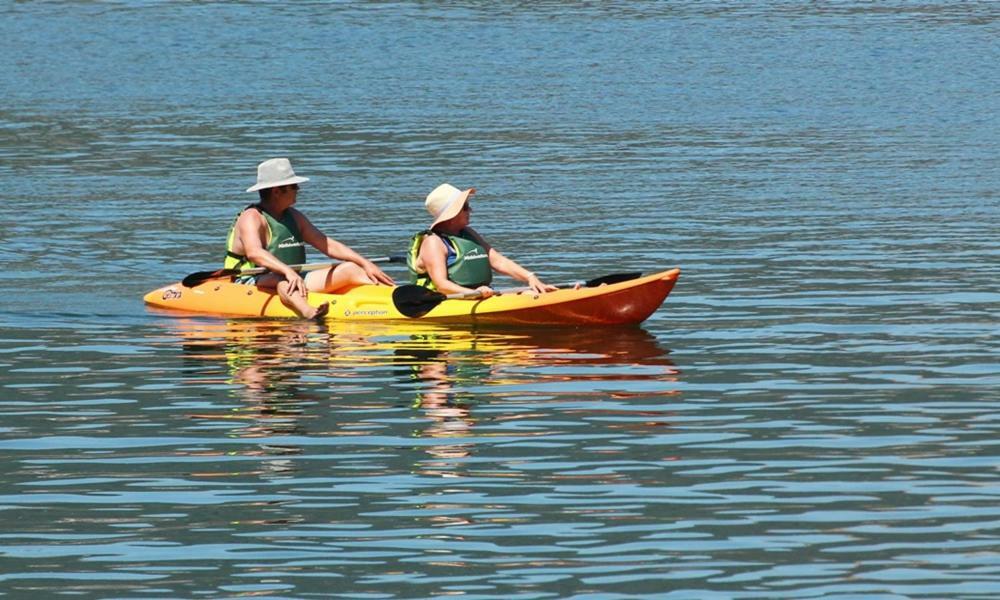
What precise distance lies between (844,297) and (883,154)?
10.7 metres

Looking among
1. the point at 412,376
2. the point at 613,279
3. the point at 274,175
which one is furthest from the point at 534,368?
the point at 274,175

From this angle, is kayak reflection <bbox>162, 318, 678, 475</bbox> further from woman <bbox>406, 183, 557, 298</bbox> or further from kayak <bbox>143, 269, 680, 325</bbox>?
woman <bbox>406, 183, 557, 298</bbox>

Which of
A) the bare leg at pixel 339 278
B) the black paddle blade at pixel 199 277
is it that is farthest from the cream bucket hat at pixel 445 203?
the black paddle blade at pixel 199 277

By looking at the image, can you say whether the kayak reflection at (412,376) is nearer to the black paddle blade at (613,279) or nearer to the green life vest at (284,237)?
the black paddle blade at (613,279)

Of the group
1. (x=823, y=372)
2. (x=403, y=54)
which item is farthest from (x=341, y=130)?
(x=823, y=372)

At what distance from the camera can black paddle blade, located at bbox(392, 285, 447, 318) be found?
15.1 metres

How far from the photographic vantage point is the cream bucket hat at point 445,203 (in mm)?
14875

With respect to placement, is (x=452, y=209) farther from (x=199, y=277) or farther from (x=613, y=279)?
(x=199, y=277)

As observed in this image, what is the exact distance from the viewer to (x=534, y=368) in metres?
13.5

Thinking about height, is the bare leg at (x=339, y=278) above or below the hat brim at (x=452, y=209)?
below

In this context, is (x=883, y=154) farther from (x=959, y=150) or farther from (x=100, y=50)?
(x=100, y=50)

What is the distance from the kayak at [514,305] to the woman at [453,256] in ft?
0.43

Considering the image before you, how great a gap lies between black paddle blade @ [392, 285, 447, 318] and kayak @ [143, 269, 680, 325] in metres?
0.02

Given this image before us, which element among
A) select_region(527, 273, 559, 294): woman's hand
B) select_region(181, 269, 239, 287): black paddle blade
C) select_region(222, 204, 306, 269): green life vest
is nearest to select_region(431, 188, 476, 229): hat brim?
select_region(527, 273, 559, 294): woman's hand
